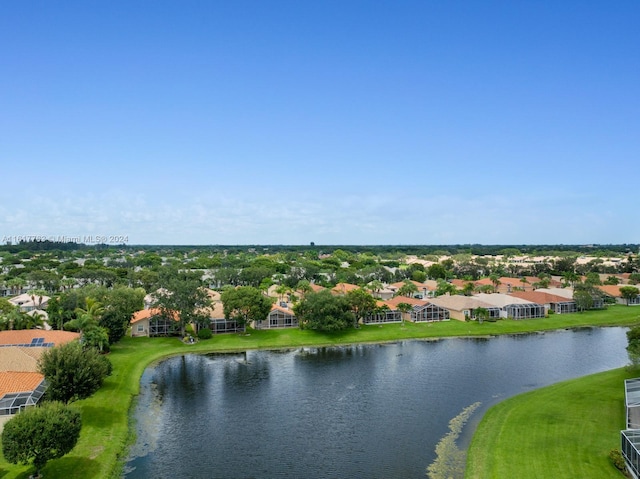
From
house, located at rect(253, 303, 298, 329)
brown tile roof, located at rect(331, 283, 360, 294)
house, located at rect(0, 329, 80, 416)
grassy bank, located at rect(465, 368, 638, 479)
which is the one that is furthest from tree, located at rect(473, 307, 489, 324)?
house, located at rect(0, 329, 80, 416)

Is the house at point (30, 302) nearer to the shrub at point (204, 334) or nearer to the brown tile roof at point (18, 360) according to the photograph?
the shrub at point (204, 334)

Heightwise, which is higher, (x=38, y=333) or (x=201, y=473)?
(x=38, y=333)

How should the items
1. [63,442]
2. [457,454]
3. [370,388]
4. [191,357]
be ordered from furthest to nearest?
[191,357], [370,388], [457,454], [63,442]

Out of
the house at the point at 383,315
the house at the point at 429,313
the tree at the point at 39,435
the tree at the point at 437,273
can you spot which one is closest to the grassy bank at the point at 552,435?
the tree at the point at 39,435

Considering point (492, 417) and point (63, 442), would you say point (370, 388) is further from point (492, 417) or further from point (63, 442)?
point (63, 442)

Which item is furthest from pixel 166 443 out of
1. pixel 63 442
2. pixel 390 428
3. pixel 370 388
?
pixel 370 388

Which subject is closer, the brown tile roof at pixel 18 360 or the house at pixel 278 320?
the brown tile roof at pixel 18 360

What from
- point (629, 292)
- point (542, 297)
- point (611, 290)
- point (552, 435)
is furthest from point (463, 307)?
point (552, 435)
